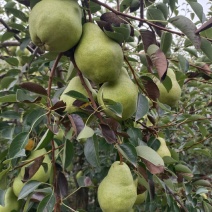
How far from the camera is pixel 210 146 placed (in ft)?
9.37

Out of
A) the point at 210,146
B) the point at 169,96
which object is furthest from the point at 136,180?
the point at 210,146

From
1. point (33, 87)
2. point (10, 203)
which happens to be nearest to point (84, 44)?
point (33, 87)

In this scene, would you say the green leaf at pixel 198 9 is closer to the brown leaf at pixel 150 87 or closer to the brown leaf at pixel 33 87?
the brown leaf at pixel 150 87

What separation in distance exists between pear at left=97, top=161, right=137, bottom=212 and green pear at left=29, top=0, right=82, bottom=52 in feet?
1.09

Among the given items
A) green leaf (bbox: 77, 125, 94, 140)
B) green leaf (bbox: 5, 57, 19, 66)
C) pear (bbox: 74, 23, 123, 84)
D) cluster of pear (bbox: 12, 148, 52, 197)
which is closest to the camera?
green leaf (bbox: 77, 125, 94, 140)

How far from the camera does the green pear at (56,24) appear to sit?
751 millimetres

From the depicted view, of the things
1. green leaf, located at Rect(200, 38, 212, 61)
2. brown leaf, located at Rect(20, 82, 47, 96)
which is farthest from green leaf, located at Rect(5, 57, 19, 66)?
green leaf, located at Rect(200, 38, 212, 61)

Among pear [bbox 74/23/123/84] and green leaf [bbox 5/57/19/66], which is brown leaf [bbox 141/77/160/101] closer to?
pear [bbox 74/23/123/84]

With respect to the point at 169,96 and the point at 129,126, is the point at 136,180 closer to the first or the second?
the point at 129,126

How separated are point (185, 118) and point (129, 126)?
17.0 inches

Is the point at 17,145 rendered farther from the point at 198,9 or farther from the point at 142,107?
the point at 198,9

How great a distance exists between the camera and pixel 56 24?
29.5 inches

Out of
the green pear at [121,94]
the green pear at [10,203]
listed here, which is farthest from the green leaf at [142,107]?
the green pear at [10,203]

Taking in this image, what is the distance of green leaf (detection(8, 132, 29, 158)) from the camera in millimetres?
753
